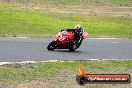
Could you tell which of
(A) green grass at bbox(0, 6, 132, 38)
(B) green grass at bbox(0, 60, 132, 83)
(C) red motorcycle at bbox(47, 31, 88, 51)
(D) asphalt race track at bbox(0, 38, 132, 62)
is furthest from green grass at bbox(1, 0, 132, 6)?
(B) green grass at bbox(0, 60, 132, 83)

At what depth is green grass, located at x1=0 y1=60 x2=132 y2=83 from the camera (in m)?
10.4

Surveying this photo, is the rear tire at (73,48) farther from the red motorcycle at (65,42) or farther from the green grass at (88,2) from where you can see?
the green grass at (88,2)

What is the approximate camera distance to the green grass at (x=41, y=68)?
34.2 ft

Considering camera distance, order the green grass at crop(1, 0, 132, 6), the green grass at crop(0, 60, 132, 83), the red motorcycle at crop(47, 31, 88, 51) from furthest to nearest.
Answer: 1. the green grass at crop(1, 0, 132, 6)
2. the red motorcycle at crop(47, 31, 88, 51)
3. the green grass at crop(0, 60, 132, 83)

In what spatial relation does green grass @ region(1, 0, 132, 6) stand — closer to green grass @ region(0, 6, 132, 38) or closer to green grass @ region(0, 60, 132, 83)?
green grass @ region(0, 6, 132, 38)

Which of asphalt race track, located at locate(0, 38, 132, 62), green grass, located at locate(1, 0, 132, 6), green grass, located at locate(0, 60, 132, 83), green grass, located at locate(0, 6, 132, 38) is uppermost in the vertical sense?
green grass, located at locate(0, 60, 132, 83)

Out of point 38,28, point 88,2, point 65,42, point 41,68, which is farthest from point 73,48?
point 88,2

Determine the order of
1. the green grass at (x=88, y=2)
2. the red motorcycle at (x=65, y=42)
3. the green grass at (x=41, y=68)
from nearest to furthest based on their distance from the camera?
the green grass at (x=41, y=68) < the red motorcycle at (x=65, y=42) < the green grass at (x=88, y=2)

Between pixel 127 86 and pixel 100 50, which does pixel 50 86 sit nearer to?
pixel 127 86

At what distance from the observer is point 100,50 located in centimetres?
1858

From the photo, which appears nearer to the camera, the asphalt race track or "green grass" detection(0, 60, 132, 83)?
"green grass" detection(0, 60, 132, 83)

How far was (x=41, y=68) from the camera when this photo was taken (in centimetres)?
1199

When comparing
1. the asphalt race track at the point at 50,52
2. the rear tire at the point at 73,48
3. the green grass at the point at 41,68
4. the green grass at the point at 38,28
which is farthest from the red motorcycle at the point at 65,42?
the green grass at the point at 38,28

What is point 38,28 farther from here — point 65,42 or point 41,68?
point 41,68
